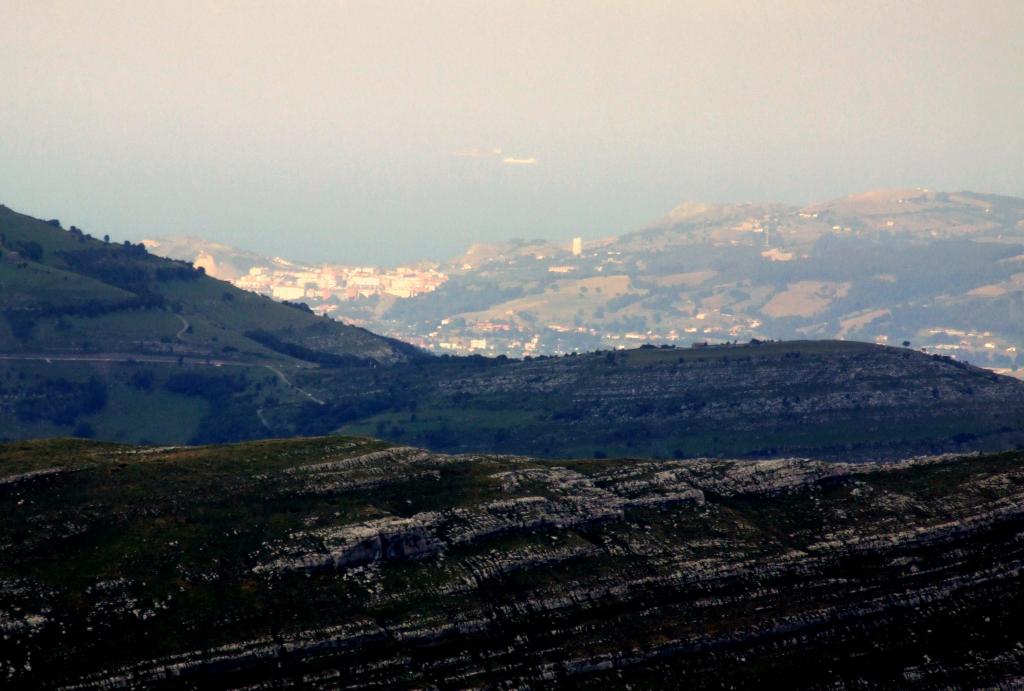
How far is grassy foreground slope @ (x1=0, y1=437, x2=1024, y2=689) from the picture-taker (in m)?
140

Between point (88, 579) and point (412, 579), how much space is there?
3143 centimetres

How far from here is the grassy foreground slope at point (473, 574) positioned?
459 ft

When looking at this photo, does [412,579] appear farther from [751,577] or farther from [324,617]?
[751,577]

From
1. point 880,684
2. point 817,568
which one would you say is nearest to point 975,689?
point 880,684

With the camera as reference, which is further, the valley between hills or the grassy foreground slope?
the grassy foreground slope

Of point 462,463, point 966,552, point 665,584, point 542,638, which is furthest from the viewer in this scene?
point 462,463

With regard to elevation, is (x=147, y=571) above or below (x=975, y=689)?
above

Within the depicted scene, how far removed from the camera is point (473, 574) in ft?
527

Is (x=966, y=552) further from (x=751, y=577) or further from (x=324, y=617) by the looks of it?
(x=324, y=617)

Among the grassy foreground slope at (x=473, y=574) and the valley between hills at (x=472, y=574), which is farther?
the grassy foreground slope at (x=473, y=574)

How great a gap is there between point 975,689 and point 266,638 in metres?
65.1

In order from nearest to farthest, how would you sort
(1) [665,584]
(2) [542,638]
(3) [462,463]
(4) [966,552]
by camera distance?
(2) [542,638], (1) [665,584], (4) [966,552], (3) [462,463]

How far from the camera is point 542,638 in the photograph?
15112 cm

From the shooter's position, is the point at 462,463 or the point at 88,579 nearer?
the point at 88,579
